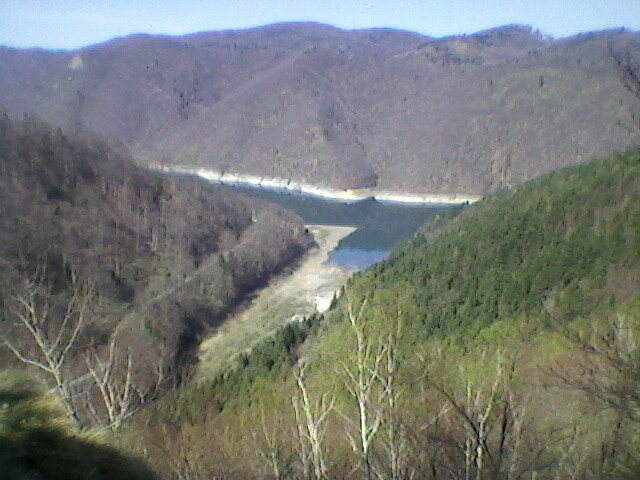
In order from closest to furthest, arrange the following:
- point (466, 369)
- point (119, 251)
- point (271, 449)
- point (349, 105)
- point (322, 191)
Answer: point (271, 449) < point (466, 369) < point (119, 251) < point (322, 191) < point (349, 105)

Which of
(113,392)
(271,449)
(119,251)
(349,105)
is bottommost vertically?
(119,251)

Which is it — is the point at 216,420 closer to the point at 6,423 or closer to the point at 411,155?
the point at 6,423

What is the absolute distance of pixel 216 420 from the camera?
24.3ft

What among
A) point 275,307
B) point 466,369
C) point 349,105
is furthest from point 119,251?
point 349,105

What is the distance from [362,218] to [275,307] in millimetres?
17190

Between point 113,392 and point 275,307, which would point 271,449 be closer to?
point 113,392

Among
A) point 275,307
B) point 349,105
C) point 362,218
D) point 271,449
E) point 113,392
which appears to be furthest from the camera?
point 349,105

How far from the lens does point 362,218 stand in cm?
3453

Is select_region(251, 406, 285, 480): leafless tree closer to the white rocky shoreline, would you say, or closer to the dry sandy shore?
the dry sandy shore

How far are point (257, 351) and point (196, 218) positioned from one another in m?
12.8

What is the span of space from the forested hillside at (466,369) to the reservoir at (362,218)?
7.27 metres

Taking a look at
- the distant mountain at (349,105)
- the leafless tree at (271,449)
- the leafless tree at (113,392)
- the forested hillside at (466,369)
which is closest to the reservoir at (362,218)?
the distant mountain at (349,105)

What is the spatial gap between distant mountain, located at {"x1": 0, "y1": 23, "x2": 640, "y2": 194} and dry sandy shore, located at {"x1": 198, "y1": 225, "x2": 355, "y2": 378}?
43.8ft

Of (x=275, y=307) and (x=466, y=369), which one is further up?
(x=466, y=369)
